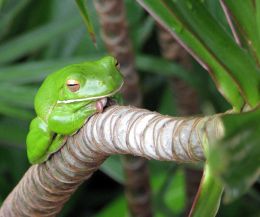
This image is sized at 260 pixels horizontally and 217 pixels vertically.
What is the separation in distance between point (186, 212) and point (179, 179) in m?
0.25

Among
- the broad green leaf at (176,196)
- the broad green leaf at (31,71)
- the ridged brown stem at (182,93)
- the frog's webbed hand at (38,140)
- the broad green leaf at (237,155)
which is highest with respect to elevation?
the broad green leaf at (237,155)

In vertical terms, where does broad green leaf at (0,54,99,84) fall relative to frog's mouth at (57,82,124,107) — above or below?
below

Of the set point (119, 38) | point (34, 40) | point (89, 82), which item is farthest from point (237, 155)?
point (34, 40)

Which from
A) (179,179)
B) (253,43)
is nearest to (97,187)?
(179,179)

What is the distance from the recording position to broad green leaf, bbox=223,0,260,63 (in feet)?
2.22

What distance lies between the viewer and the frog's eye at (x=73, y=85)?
94cm

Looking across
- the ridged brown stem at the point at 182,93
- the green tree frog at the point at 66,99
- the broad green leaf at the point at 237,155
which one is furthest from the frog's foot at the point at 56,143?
the ridged brown stem at the point at 182,93

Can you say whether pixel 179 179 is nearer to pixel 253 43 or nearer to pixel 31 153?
pixel 31 153

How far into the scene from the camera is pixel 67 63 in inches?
55.4

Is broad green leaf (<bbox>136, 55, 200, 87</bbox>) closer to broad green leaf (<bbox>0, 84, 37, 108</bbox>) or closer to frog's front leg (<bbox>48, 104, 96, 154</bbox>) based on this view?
broad green leaf (<bbox>0, 84, 37, 108</bbox>)

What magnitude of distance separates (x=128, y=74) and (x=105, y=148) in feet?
2.16

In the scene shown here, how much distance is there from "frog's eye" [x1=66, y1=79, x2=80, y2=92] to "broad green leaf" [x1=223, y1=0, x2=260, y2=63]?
1.11 ft

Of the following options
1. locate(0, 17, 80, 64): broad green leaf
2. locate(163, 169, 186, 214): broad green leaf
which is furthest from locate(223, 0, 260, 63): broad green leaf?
locate(163, 169, 186, 214): broad green leaf

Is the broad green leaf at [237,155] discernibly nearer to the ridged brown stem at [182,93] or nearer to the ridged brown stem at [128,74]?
the ridged brown stem at [128,74]
